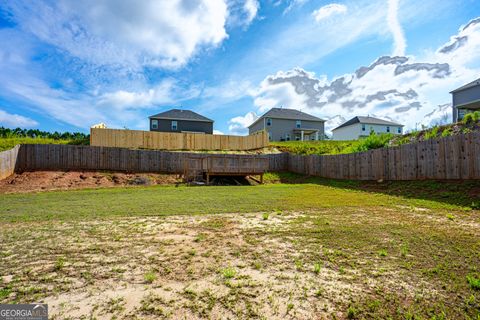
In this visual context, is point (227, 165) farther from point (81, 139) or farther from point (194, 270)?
point (81, 139)

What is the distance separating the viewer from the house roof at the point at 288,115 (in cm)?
3524

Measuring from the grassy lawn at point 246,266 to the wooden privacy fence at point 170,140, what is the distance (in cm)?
1644

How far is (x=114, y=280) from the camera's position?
2.58 meters

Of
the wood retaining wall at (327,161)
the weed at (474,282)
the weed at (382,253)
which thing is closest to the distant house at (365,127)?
the wood retaining wall at (327,161)

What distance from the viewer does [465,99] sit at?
73.0 ft

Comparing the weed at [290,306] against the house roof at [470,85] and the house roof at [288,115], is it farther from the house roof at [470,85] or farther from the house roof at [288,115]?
the house roof at [288,115]

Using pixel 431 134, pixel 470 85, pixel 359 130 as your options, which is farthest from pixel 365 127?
pixel 431 134

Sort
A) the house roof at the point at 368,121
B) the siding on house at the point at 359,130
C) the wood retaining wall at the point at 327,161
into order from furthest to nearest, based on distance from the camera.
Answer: the house roof at the point at 368,121
the siding on house at the point at 359,130
the wood retaining wall at the point at 327,161

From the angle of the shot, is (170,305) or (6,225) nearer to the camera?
(170,305)

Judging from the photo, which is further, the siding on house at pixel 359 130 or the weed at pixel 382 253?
the siding on house at pixel 359 130

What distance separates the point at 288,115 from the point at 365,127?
11.5 metres

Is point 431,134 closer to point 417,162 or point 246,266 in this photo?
point 417,162

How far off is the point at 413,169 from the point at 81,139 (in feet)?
87.2

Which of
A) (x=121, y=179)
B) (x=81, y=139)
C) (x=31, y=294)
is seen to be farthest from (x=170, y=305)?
(x=81, y=139)
